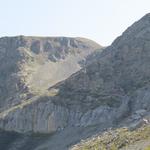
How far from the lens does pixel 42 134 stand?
166 metres

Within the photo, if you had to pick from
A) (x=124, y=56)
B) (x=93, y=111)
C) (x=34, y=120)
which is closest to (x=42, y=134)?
(x=34, y=120)

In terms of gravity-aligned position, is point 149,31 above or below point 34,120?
above

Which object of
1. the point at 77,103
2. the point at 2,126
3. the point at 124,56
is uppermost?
the point at 124,56

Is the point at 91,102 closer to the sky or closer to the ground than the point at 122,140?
closer to the ground

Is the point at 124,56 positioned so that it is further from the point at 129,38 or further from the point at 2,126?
the point at 2,126

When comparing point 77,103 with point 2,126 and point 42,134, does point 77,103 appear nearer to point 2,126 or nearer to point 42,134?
point 42,134

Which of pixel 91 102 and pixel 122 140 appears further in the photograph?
pixel 91 102

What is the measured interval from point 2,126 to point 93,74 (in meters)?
36.6

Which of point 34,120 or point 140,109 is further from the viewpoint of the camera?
point 34,120

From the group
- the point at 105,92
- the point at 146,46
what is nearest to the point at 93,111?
the point at 105,92

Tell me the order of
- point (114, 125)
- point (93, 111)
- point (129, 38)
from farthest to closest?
point (129, 38), point (93, 111), point (114, 125)

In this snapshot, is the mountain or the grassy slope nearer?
the grassy slope

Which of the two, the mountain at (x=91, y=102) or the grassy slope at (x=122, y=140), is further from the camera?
the mountain at (x=91, y=102)

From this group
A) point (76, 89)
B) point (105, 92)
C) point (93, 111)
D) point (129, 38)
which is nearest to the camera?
point (93, 111)
